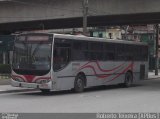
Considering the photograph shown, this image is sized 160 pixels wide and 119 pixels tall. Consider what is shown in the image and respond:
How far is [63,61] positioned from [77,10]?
53.6 feet

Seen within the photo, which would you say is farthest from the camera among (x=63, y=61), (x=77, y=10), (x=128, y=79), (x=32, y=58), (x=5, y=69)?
(x=5, y=69)

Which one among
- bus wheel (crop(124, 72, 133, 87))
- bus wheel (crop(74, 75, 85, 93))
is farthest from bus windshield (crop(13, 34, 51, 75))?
bus wheel (crop(124, 72, 133, 87))

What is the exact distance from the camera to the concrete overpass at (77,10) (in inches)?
1435

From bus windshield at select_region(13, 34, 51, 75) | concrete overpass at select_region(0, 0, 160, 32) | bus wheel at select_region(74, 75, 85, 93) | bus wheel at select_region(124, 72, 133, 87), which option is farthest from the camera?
concrete overpass at select_region(0, 0, 160, 32)

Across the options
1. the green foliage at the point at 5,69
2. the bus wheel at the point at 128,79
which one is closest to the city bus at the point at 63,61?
the bus wheel at the point at 128,79

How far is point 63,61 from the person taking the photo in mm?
23703

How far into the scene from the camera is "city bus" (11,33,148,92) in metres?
22.7

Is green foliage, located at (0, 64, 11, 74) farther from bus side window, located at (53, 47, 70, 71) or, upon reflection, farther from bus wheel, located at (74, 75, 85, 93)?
bus side window, located at (53, 47, 70, 71)

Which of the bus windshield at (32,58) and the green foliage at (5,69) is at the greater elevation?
the bus windshield at (32,58)

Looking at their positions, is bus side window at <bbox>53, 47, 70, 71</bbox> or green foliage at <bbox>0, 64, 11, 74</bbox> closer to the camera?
bus side window at <bbox>53, 47, 70, 71</bbox>

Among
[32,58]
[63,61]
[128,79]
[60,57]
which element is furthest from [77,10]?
[32,58]

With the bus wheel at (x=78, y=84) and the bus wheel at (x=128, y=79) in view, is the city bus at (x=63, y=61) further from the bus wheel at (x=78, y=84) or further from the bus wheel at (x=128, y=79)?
the bus wheel at (x=128, y=79)

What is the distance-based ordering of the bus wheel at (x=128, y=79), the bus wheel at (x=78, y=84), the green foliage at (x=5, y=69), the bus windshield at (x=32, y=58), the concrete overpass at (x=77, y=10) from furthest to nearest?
the green foliage at (x=5, y=69) < the concrete overpass at (x=77, y=10) < the bus wheel at (x=128, y=79) < the bus wheel at (x=78, y=84) < the bus windshield at (x=32, y=58)

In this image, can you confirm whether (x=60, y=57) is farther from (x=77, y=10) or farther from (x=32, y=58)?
(x=77, y=10)
